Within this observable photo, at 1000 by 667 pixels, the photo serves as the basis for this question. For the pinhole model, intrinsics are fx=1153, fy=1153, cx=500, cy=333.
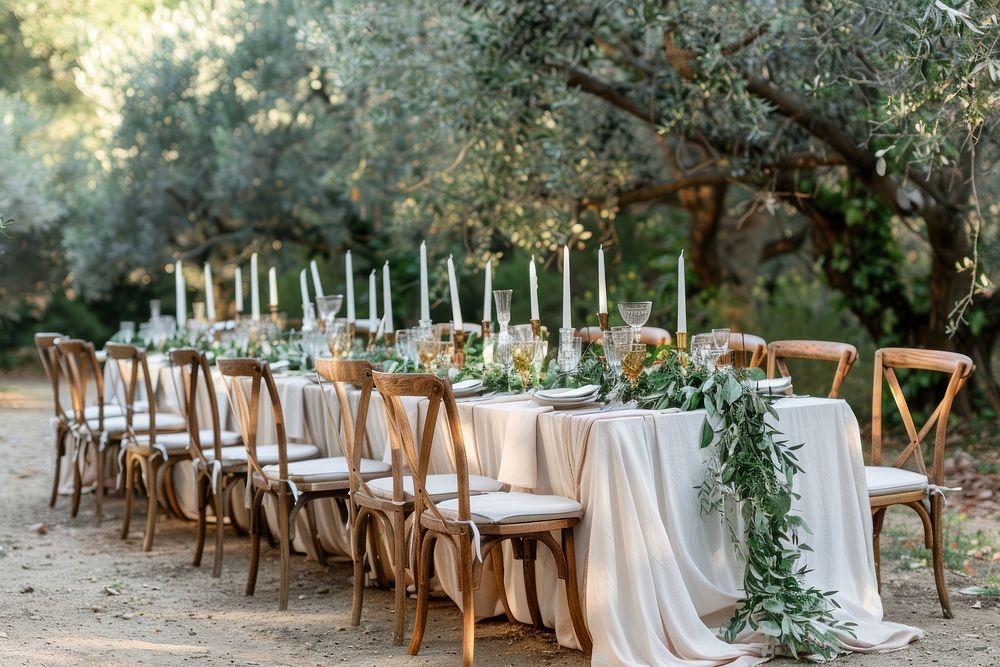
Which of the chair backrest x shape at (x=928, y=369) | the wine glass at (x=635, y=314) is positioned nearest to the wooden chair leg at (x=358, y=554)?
the wine glass at (x=635, y=314)

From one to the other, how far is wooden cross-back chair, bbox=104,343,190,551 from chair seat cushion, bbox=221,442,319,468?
442 mm

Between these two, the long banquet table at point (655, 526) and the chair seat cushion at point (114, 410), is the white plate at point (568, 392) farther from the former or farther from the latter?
the chair seat cushion at point (114, 410)

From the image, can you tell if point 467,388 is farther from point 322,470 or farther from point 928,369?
point 928,369

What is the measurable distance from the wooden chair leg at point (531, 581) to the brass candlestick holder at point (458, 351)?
3.48 feet

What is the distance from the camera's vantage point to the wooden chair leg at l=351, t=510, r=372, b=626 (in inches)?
173

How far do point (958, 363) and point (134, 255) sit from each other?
10519 mm

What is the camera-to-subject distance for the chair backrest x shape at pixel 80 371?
243 inches

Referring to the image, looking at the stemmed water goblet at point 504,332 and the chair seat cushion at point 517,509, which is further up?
the stemmed water goblet at point 504,332

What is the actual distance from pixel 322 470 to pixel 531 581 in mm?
1086

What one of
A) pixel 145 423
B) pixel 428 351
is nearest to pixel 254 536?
pixel 428 351

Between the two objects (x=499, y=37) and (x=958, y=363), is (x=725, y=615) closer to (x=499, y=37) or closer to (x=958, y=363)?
(x=958, y=363)

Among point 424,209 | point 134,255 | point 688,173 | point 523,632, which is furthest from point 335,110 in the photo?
point 523,632

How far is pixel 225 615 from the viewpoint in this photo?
4.72 m

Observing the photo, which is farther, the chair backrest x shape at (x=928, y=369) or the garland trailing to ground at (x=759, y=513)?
the chair backrest x shape at (x=928, y=369)
